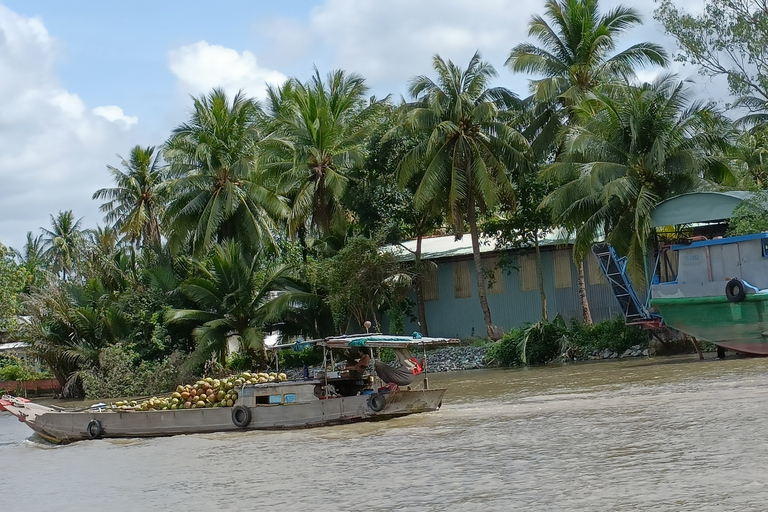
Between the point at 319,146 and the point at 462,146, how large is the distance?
18.9 feet

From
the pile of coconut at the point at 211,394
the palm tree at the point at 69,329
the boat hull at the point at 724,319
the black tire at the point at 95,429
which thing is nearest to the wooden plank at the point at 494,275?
the boat hull at the point at 724,319

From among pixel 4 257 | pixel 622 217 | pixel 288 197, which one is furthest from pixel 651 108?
pixel 4 257

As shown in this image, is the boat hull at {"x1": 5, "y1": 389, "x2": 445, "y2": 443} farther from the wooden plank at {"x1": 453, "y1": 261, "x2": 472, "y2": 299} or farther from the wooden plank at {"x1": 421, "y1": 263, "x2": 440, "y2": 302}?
the wooden plank at {"x1": 421, "y1": 263, "x2": 440, "y2": 302}

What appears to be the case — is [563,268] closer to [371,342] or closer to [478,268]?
[478,268]

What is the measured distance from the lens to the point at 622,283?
2584 centimetres

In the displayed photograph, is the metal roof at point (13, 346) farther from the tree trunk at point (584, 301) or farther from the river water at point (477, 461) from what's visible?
the tree trunk at point (584, 301)

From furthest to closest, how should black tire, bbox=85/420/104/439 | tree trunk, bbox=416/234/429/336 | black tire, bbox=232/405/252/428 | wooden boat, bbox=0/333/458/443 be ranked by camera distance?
tree trunk, bbox=416/234/429/336
black tire, bbox=85/420/104/439
black tire, bbox=232/405/252/428
wooden boat, bbox=0/333/458/443

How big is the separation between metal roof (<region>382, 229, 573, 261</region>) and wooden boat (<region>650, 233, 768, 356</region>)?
24.9 feet

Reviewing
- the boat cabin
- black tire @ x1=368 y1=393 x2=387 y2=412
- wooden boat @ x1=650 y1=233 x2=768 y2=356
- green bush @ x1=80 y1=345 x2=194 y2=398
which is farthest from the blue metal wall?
black tire @ x1=368 y1=393 x2=387 y2=412

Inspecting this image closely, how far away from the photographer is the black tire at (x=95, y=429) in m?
18.3

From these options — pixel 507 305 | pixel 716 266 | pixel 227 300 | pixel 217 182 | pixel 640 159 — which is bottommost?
pixel 507 305

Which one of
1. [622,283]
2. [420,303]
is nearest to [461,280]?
[420,303]

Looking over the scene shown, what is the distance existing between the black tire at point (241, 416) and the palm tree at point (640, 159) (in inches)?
483

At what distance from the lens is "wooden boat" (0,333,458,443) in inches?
644
